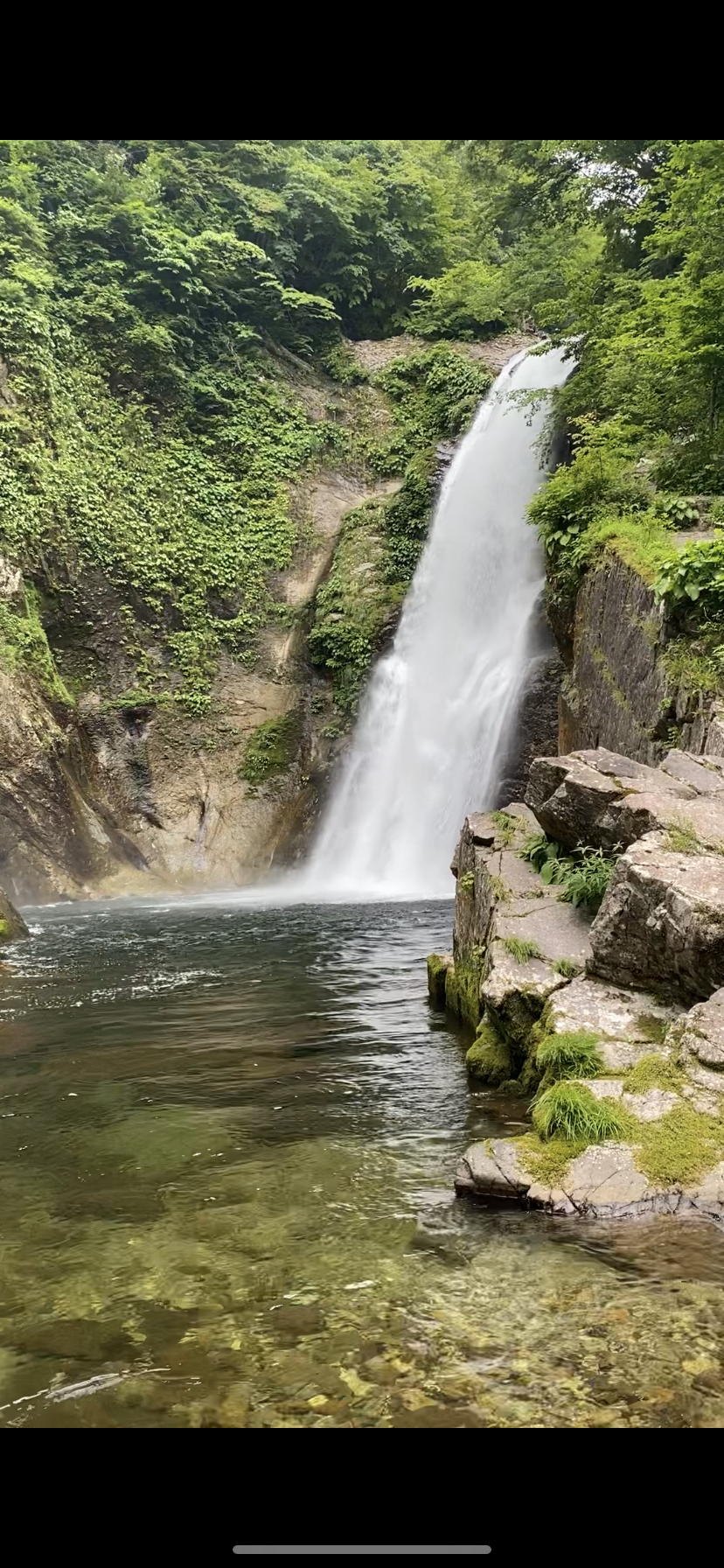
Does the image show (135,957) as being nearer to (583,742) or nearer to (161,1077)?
(161,1077)

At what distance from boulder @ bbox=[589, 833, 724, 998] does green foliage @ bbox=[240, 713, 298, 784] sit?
1516 cm

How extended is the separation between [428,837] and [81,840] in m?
6.62

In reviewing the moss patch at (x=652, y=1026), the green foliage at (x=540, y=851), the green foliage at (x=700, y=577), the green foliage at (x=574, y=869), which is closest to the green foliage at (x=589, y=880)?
the green foliage at (x=574, y=869)

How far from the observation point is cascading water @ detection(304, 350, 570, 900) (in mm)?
17078

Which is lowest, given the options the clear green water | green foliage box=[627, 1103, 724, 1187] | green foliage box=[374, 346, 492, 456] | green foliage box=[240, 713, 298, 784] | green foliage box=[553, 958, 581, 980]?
the clear green water

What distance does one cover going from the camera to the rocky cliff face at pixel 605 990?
13.7 feet

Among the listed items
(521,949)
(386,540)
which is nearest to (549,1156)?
(521,949)

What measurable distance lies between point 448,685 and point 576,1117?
581 inches

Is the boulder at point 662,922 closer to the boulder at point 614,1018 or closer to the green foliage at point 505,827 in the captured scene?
the boulder at point 614,1018

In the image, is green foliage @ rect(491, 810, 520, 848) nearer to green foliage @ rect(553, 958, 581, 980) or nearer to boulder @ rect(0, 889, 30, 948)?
green foliage @ rect(553, 958, 581, 980)

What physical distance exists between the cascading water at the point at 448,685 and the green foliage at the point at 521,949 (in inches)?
377

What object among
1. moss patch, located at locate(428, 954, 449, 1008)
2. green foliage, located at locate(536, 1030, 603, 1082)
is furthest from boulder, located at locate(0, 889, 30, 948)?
green foliage, located at locate(536, 1030, 603, 1082)
